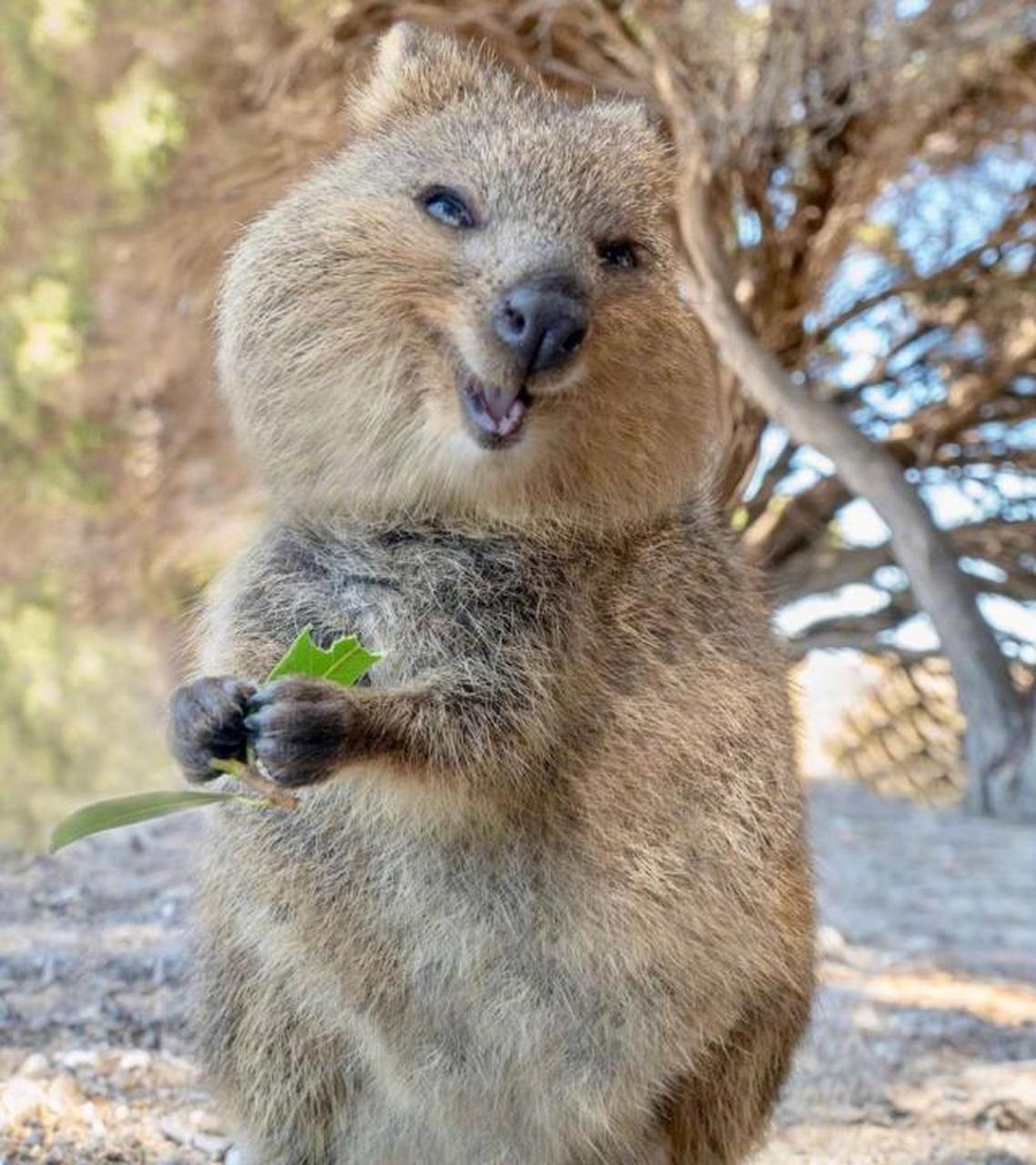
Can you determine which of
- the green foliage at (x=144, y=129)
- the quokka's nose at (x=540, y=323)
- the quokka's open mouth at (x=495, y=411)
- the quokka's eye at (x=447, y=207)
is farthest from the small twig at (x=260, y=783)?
the green foliage at (x=144, y=129)

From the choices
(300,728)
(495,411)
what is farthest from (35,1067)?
(495,411)

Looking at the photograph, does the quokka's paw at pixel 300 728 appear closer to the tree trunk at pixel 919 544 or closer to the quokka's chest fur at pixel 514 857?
the quokka's chest fur at pixel 514 857

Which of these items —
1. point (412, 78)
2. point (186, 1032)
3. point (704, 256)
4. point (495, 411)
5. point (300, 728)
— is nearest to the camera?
point (300, 728)

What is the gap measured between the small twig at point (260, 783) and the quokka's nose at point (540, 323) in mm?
761

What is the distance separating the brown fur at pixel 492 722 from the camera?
2.44 metres

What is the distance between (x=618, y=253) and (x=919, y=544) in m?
6.42

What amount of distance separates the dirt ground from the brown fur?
0.55 m

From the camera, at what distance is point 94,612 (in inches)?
392

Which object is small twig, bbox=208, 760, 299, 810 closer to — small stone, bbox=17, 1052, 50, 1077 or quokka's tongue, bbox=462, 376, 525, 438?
quokka's tongue, bbox=462, 376, 525, 438

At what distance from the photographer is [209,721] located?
2240 millimetres

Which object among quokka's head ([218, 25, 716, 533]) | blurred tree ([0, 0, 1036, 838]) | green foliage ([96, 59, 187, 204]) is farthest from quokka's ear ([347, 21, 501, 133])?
green foliage ([96, 59, 187, 204])

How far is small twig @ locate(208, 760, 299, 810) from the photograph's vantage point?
7.42 ft

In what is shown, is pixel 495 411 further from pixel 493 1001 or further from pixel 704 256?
pixel 704 256

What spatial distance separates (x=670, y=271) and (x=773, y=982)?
1386 mm
